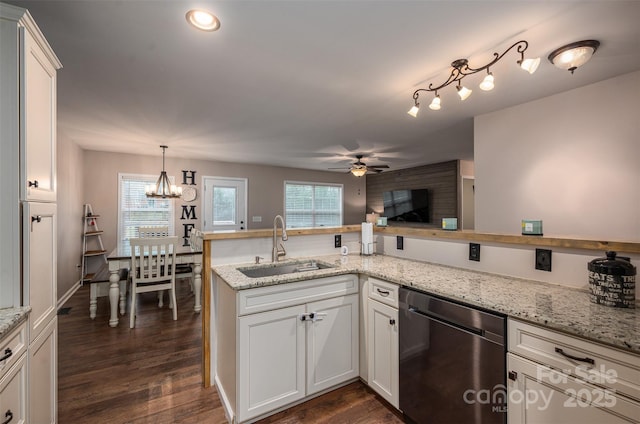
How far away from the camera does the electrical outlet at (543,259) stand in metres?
1.62

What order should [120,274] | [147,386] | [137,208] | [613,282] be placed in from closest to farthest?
[613,282] < [147,386] < [120,274] < [137,208]

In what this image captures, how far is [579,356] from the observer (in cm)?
105

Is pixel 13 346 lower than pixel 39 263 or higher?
lower

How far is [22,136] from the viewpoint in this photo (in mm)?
1173

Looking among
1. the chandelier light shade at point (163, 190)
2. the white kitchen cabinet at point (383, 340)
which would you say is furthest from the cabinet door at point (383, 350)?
the chandelier light shade at point (163, 190)

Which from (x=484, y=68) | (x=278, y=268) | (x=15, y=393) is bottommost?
(x=15, y=393)

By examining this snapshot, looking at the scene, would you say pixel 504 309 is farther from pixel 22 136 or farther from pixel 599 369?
pixel 22 136

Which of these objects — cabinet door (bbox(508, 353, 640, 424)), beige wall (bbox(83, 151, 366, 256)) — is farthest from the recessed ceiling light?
beige wall (bbox(83, 151, 366, 256))

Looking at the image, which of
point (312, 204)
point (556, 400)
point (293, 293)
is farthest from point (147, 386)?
point (312, 204)

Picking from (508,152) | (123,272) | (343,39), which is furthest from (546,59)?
(123,272)

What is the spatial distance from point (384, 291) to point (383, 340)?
33 centimetres

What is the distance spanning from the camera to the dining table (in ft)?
10.3

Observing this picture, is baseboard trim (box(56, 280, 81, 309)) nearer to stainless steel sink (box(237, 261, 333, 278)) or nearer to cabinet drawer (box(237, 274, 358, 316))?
stainless steel sink (box(237, 261, 333, 278))

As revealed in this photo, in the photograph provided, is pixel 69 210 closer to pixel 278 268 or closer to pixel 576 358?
pixel 278 268
